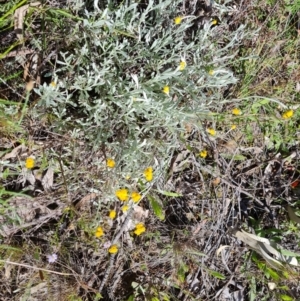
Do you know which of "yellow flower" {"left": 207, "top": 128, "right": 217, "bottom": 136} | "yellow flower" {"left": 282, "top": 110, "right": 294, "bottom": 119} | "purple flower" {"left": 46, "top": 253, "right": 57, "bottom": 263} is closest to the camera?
"purple flower" {"left": 46, "top": 253, "right": 57, "bottom": 263}

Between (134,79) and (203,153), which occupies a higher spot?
(134,79)

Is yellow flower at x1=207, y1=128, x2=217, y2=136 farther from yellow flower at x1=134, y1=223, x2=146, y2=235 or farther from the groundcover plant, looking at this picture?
yellow flower at x1=134, y1=223, x2=146, y2=235

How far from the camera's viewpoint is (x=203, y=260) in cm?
250

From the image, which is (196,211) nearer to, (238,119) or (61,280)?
(238,119)

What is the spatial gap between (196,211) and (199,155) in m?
0.32

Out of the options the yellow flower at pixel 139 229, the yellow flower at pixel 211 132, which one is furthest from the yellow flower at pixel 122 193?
the yellow flower at pixel 211 132

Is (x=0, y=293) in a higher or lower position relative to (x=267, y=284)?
higher

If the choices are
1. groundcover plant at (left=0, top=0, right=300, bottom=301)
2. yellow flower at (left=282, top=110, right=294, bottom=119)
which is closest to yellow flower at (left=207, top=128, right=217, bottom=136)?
groundcover plant at (left=0, top=0, right=300, bottom=301)

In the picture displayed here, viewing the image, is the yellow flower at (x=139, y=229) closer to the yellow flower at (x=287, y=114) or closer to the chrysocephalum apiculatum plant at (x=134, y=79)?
the chrysocephalum apiculatum plant at (x=134, y=79)

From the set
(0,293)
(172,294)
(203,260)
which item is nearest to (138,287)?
(172,294)

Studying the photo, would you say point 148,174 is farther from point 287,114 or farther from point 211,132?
point 287,114

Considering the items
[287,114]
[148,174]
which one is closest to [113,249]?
[148,174]

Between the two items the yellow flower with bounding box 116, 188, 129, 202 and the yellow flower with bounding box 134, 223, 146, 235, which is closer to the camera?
the yellow flower with bounding box 116, 188, 129, 202

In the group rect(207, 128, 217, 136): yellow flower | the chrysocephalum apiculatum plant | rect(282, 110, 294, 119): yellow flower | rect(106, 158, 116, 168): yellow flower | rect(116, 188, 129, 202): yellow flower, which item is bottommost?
rect(116, 188, 129, 202): yellow flower
